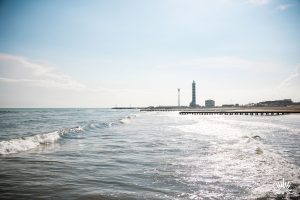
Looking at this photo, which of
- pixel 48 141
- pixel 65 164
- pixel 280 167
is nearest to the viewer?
pixel 280 167

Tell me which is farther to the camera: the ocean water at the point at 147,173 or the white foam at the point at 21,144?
the white foam at the point at 21,144

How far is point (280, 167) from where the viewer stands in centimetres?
937

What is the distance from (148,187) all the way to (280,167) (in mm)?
5285

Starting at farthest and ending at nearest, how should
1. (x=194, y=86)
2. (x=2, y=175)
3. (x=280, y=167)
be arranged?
1. (x=194, y=86)
2. (x=280, y=167)
3. (x=2, y=175)

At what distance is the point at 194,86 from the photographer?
191625 millimetres

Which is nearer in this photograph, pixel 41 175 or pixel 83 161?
pixel 41 175

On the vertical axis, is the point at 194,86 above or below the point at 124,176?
above

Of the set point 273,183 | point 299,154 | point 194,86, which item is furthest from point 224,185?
point 194,86

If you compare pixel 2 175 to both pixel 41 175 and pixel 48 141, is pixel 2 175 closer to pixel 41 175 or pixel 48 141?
pixel 41 175

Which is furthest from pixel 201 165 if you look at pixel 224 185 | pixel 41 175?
pixel 41 175

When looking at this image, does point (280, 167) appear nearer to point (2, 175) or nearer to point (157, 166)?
point (157, 166)

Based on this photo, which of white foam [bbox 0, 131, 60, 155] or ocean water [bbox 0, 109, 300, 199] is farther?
white foam [bbox 0, 131, 60, 155]

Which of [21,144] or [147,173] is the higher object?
[21,144]

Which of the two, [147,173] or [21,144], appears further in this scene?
[21,144]
